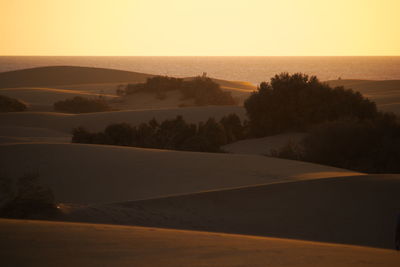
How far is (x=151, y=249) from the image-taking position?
828 cm

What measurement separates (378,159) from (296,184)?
8.33 meters

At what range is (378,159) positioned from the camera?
21.6 meters

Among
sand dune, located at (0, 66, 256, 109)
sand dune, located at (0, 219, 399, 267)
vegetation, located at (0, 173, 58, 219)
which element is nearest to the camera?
sand dune, located at (0, 219, 399, 267)

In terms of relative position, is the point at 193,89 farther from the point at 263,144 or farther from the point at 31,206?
the point at 31,206

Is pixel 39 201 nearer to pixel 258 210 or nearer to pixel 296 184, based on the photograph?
pixel 258 210

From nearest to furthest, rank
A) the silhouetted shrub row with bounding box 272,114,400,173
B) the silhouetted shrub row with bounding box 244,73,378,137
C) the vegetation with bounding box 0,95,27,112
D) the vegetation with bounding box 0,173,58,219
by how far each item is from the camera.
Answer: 1. the vegetation with bounding box 0,173,58,219
2. the silhouetted shrub row with bounding box 272,114,400,173
3. the silhouetted shrub row with bounding box 244,73,378,137
4. the vegetation with bounding box 0,95,27,112

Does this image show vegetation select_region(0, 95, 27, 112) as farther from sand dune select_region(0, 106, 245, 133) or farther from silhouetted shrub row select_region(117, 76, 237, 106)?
silhouetted shrub row select_region(117, 76, 237, 106)

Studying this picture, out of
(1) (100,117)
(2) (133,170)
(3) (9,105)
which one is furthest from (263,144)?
(3) (9,105)

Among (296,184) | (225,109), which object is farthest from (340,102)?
(296,184)

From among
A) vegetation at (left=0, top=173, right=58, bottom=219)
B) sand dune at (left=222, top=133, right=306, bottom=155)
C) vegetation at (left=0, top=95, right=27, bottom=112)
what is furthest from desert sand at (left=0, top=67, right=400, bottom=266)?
vegetation at (left=0, top=95, right=27, bottom=112)

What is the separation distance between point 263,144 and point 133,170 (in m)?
11.5

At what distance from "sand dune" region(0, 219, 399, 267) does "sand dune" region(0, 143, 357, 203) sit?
5739 mm

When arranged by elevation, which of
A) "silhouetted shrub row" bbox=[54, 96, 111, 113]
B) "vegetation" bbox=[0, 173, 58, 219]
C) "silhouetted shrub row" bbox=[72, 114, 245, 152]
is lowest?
"silhouetted shrub row" bbox=[54, 96, 111, 113]

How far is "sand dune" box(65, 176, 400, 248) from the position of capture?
450 inches
